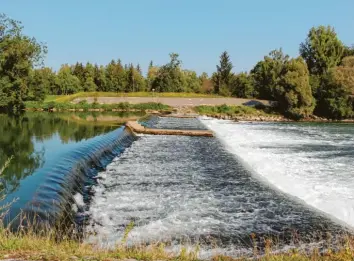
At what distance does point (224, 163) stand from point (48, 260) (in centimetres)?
1069

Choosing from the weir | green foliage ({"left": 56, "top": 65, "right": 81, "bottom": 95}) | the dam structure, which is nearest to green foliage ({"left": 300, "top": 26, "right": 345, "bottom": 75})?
green foliage ({"left": 56, "top": 65, "right": 81, "bottom": 95})

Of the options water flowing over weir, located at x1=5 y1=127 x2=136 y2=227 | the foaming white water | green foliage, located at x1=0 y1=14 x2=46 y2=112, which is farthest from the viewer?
green foliage, located at x1=0 y1=14 x2=46 y2=112

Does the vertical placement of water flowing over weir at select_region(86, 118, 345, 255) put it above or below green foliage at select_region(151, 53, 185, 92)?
below

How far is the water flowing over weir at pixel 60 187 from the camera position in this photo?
7332mm

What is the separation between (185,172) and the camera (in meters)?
12.8

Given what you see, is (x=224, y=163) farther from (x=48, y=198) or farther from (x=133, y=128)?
(x=133, y=128)

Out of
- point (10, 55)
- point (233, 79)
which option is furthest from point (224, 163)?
point (233, 79)

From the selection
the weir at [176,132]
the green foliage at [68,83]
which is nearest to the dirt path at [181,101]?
the green foliage at [68,83]

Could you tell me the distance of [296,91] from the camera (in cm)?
5809

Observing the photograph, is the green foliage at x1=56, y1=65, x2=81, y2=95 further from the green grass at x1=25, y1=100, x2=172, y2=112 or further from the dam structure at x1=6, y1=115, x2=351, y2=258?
the dam structure at x1=6, y1=115, x2=351, y2=258

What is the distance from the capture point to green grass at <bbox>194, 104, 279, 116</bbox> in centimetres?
5819

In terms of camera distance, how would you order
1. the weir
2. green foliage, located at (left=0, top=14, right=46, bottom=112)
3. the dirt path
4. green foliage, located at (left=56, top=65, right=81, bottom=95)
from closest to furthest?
1. the weir
2. green foliage, located at (left=0, top=14, right=46, bottom=112)
3. the dirt path
4. green foliage, located at (left=56, top=65, right=81, bottom=95)

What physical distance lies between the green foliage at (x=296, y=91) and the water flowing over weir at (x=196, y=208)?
46.2m

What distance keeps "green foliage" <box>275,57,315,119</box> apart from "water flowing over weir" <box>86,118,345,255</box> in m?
46.2
